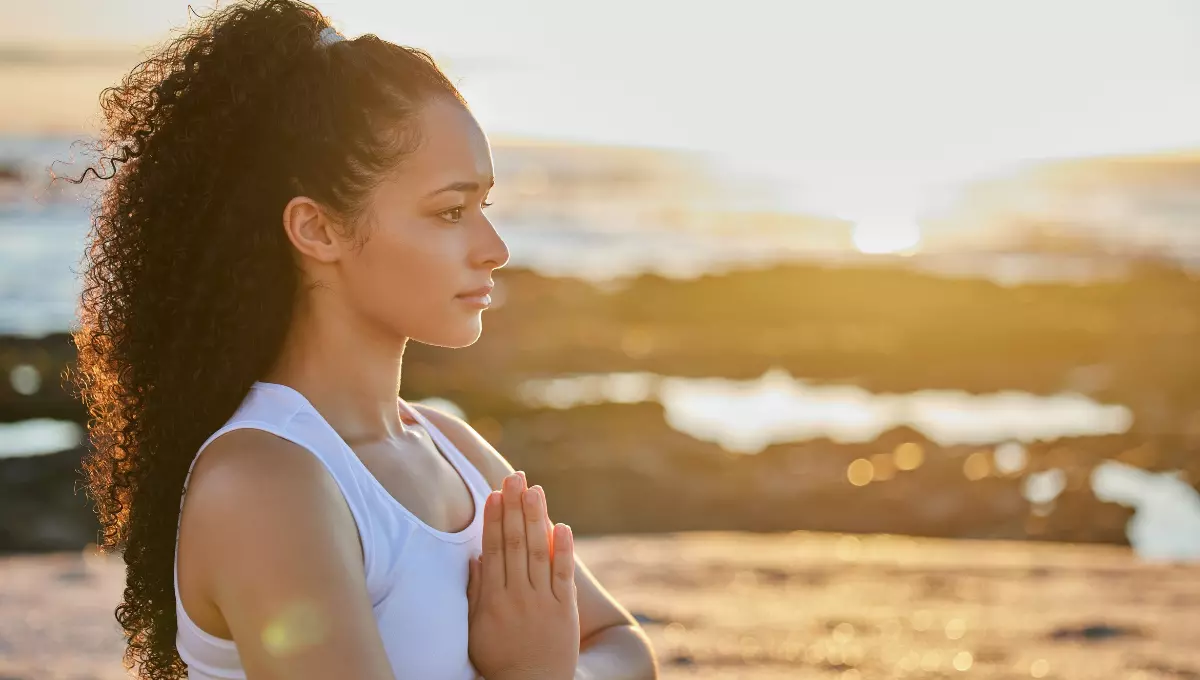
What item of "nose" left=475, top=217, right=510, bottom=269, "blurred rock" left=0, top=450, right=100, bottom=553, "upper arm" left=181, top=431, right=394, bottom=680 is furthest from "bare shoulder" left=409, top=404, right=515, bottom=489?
"blurred rock" left=0, top=450, right=100, bottom=553

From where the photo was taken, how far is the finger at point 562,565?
7.43 feet

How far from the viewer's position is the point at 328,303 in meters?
2.31

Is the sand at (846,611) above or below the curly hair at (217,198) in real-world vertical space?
above

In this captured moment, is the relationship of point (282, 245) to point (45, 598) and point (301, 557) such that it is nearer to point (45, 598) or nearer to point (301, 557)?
point (301, 557)

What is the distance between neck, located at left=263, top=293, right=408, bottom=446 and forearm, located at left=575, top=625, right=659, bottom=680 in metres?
0.64

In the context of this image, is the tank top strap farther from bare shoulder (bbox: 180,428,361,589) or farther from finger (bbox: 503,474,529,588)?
bare shoulder (bbox: 180,428,361,589)

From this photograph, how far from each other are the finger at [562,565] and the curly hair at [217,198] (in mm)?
603

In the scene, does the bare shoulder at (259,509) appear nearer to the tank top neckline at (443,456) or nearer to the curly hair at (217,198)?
the tank top neckline at (443,456)

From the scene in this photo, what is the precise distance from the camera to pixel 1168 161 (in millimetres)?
77375

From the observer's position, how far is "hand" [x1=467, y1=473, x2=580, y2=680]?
2.23 meters

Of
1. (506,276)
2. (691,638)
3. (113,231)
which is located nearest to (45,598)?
(691,638)

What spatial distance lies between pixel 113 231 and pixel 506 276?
19.1 m

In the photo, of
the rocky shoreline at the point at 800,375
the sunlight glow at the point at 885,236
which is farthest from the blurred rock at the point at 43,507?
the sunlight glow at the point at 885,236

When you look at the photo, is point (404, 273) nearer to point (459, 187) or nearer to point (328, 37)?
point (459, 187)
